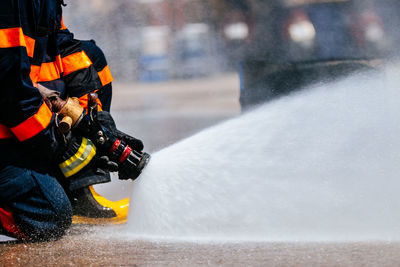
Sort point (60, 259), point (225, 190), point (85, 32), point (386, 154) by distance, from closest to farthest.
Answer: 1. point (60, 259)
2. point (225, 190)
3. point (386, 154)
4. point (85, 32)

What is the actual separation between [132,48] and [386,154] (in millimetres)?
3068

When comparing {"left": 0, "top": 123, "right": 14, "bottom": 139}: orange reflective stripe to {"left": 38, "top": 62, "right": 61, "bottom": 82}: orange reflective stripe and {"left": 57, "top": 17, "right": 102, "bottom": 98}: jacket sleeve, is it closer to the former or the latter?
{"left": 38, "top": 62, "right": 61, "bottom": 82}: orange reflective stripe

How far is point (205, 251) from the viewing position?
2.07 meters

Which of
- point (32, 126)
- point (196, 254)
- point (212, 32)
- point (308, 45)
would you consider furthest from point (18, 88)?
point (212, 32)

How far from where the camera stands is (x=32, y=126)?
2.12m

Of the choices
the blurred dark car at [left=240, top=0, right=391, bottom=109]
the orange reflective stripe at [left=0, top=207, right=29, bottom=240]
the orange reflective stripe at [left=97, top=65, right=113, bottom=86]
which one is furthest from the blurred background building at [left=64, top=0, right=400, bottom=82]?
the orange reflective stripe at [left=0, top=207, right=29, bottom=240]

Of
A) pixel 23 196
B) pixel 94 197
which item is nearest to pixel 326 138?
pixel 94 197

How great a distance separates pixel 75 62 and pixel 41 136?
60cm

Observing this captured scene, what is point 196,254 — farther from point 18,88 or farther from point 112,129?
point 18,88

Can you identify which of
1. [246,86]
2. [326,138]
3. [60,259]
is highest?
[246,86]

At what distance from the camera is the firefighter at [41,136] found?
2.07 meters

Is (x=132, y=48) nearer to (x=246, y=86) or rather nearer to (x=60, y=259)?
(x=246, y=86)

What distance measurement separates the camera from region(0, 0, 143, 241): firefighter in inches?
81.4

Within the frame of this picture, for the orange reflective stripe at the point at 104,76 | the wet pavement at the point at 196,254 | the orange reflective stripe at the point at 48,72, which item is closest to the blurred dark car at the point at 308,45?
the orange reflective stripe at the point at 104,76
